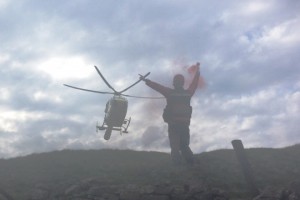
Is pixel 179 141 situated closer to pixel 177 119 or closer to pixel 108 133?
pixel 177 119

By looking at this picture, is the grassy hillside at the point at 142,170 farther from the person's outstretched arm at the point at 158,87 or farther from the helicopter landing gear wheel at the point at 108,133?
the person's outstretched arm at the point at 158,87

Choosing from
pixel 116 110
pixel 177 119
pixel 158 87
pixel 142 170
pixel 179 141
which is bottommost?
pixel 142 170

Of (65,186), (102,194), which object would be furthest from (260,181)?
(65,186)

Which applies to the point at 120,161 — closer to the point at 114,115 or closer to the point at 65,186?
the point at 114,115

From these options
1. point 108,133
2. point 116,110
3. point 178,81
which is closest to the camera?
point 178,81

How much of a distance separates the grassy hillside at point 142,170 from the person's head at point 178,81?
3192mm

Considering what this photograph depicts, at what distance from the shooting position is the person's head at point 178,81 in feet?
56.4

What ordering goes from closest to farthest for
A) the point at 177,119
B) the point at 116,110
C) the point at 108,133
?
the point at 177,119 < the point at 116,110 < the point at 108,133

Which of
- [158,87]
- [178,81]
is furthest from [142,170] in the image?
[178,81]

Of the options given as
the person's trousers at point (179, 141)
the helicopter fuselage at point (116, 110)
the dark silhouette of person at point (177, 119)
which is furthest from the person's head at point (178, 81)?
the helicopter fuselage at point (116, 110)

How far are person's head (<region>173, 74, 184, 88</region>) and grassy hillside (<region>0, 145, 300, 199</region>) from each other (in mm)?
3192

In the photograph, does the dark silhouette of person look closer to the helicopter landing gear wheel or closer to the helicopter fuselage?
the helicopter fuselage

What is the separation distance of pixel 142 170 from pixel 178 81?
3.88 meters

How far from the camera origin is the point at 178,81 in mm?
17188
